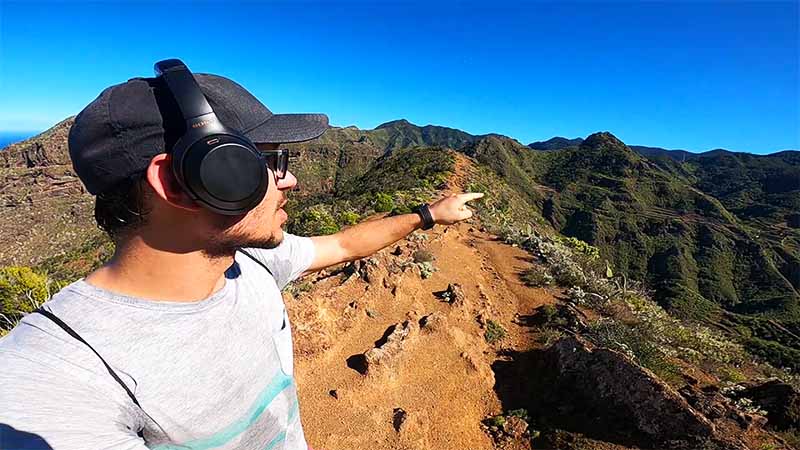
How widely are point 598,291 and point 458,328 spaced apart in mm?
4237

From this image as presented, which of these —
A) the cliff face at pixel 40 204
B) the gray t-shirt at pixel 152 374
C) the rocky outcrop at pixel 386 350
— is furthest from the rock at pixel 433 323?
the cliff face at pixel 40 204

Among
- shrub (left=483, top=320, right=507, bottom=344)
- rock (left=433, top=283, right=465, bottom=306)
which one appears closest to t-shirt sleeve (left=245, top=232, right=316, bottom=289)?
shrub (left=483, top=320, right=507, bottom=344)

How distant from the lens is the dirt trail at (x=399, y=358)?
5.58m

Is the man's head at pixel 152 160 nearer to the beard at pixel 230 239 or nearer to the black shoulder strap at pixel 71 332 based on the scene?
the beard at pixel 230 239

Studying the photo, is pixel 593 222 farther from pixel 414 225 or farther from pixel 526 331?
pixel 414 225

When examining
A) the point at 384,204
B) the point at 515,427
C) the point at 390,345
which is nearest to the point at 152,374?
the point at 515,427

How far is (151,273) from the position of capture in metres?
1.29

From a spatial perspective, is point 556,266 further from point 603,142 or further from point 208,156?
point 603,142

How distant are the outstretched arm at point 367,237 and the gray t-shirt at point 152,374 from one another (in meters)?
0.71

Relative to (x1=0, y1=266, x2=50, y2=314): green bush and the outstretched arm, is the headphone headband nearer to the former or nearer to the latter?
the outstretched arm

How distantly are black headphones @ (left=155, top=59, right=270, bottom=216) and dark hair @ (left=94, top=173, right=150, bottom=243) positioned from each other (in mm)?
146

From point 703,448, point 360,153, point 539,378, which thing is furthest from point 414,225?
point 360,153

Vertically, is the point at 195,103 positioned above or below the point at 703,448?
above

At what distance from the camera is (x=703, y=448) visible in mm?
4402
